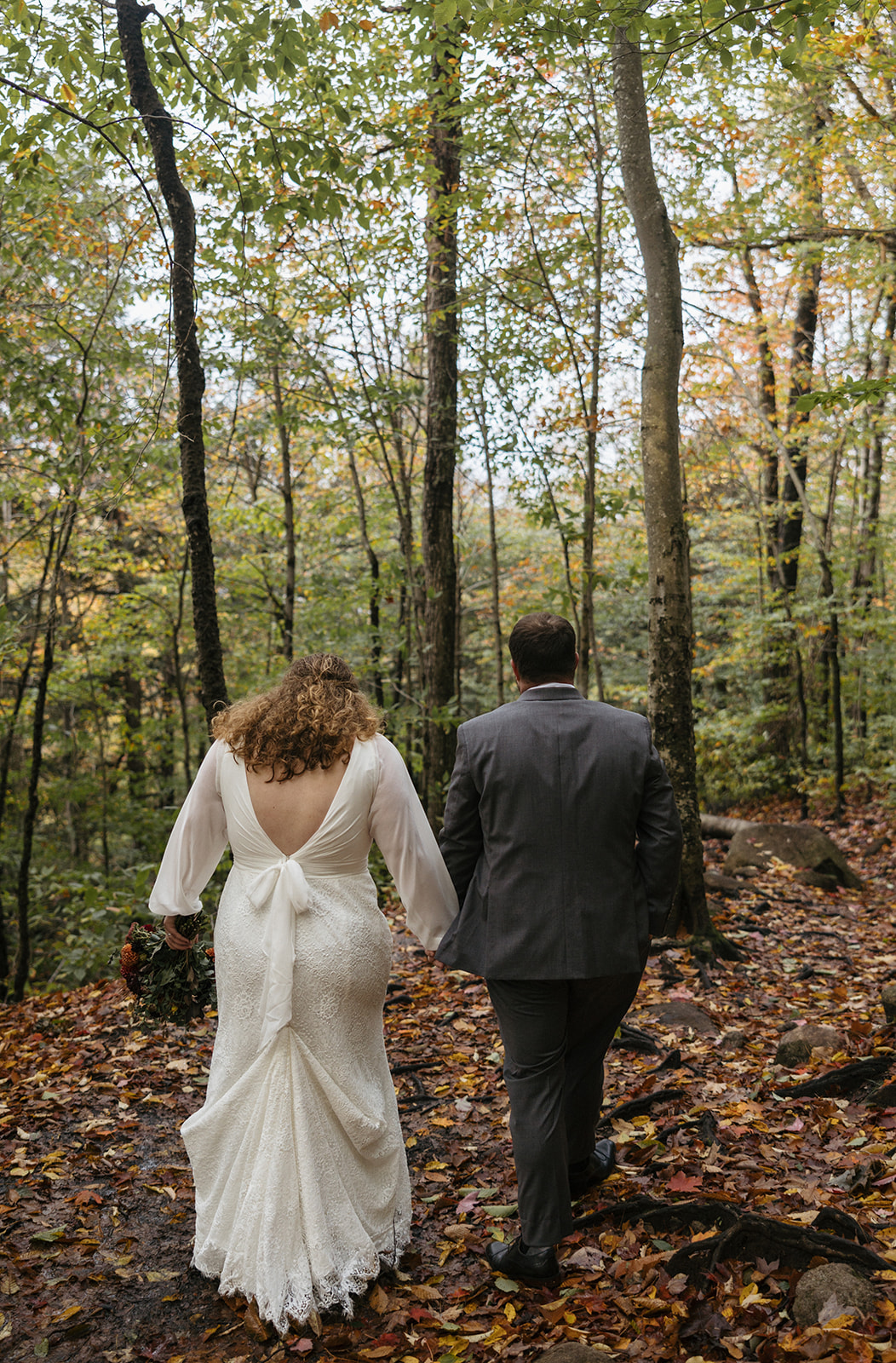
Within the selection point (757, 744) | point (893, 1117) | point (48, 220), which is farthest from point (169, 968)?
point (757, 744)

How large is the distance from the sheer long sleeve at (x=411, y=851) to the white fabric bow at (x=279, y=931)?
0.33 meters

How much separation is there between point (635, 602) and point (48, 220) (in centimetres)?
1140

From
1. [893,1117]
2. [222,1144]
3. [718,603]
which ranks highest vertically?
[718,603]

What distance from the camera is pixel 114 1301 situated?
322cm

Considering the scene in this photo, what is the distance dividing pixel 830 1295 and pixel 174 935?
8.26ft

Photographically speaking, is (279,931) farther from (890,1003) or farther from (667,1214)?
(890,1003)

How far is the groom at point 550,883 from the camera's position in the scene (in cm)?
305

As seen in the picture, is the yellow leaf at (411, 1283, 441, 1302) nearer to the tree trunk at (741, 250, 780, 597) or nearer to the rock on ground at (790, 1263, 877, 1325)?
the rock on ground at (790, 1263, 877, 1325)

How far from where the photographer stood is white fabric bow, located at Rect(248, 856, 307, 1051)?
3043mm

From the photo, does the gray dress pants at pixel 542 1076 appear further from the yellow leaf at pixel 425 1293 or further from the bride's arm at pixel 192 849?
the bride's arm at pixel 192 849

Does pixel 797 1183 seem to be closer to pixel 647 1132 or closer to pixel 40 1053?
pixel 647 1132

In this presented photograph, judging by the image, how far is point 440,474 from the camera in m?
9.24

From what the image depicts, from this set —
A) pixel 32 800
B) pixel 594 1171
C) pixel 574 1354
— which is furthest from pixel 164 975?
pixel 32 800

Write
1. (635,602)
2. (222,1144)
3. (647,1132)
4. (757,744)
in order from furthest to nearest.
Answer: (635,602) → (757,744) → (647,1132) → (222,1144)
